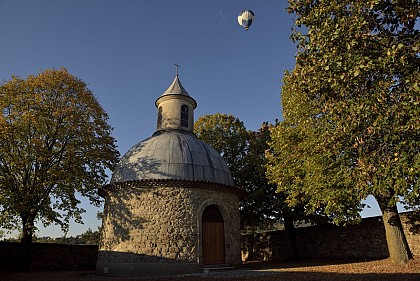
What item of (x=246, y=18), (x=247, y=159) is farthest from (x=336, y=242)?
(x=246, y=18)

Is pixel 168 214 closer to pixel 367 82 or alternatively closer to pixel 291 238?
pixel 367 82

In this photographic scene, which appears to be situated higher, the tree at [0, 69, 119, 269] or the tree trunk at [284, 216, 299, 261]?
the tree at [0, 69, 119, 269]

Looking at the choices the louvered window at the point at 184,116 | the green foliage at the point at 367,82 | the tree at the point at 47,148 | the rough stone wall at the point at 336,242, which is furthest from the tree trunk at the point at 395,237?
the tree at the point at 47,148

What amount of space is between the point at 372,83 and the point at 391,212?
251 inches

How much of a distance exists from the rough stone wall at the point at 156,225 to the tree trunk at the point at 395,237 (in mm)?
7375

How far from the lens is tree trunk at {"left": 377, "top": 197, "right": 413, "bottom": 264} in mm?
11703

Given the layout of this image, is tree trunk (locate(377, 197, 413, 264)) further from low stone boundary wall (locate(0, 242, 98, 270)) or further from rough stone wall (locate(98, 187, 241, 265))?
low stone boundary wall (locate(0, 242, 98, 270))

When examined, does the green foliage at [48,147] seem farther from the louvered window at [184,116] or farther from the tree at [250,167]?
the tree at [250,167]

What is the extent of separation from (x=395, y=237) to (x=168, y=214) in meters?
9.78

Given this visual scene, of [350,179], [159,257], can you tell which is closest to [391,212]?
[350,179]

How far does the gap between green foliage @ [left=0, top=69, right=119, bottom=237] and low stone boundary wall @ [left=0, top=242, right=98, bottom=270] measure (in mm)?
3619

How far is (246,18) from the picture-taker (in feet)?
35.8

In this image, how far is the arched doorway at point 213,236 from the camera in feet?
48.4

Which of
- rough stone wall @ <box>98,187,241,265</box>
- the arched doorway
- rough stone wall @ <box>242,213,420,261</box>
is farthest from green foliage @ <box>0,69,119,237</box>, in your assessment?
rough stone wall @ <box>242,213,420,261</box>
